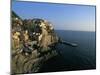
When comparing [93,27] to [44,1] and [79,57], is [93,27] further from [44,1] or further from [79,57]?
[44,1]

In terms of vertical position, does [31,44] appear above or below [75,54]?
above

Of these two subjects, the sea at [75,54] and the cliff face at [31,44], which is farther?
the sea at [75,54]

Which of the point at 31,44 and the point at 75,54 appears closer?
the point at 31,44

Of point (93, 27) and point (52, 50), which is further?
point (93, 27)

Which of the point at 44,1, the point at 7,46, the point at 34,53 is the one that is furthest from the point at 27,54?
the point at 44,1

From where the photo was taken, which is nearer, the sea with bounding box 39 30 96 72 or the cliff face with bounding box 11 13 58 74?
the cliff face with bounding box 11 13 58 74
